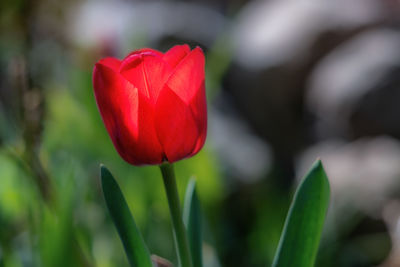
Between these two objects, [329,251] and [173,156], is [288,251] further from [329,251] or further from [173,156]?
[329,251]

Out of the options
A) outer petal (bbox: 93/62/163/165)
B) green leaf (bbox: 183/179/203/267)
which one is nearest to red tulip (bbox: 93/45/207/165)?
outer petal (bbox: 93/62/163/165)

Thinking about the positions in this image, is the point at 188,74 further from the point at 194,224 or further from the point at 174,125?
the point at 194,224

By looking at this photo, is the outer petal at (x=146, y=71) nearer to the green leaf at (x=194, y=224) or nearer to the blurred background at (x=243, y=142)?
the green leaf at (x=194, y=224)

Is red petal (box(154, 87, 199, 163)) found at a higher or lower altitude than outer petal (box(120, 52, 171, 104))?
lower

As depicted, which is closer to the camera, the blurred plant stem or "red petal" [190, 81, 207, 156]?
"red petal" [190, 81, 207, 156]

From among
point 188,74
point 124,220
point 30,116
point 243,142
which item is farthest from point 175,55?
point 243,142

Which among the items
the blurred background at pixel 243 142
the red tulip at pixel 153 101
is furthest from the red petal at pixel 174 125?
the blurred background at pixel 243 142

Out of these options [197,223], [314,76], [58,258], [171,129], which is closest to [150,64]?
[171,129]

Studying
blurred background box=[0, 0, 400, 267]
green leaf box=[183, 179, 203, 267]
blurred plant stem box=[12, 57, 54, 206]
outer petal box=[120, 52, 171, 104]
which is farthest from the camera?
blurred background box=[0, 0, 400, 267]

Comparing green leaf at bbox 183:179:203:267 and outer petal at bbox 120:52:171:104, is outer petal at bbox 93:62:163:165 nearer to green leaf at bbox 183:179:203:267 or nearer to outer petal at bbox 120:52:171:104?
outer petal at bbox 120:52:171:104
